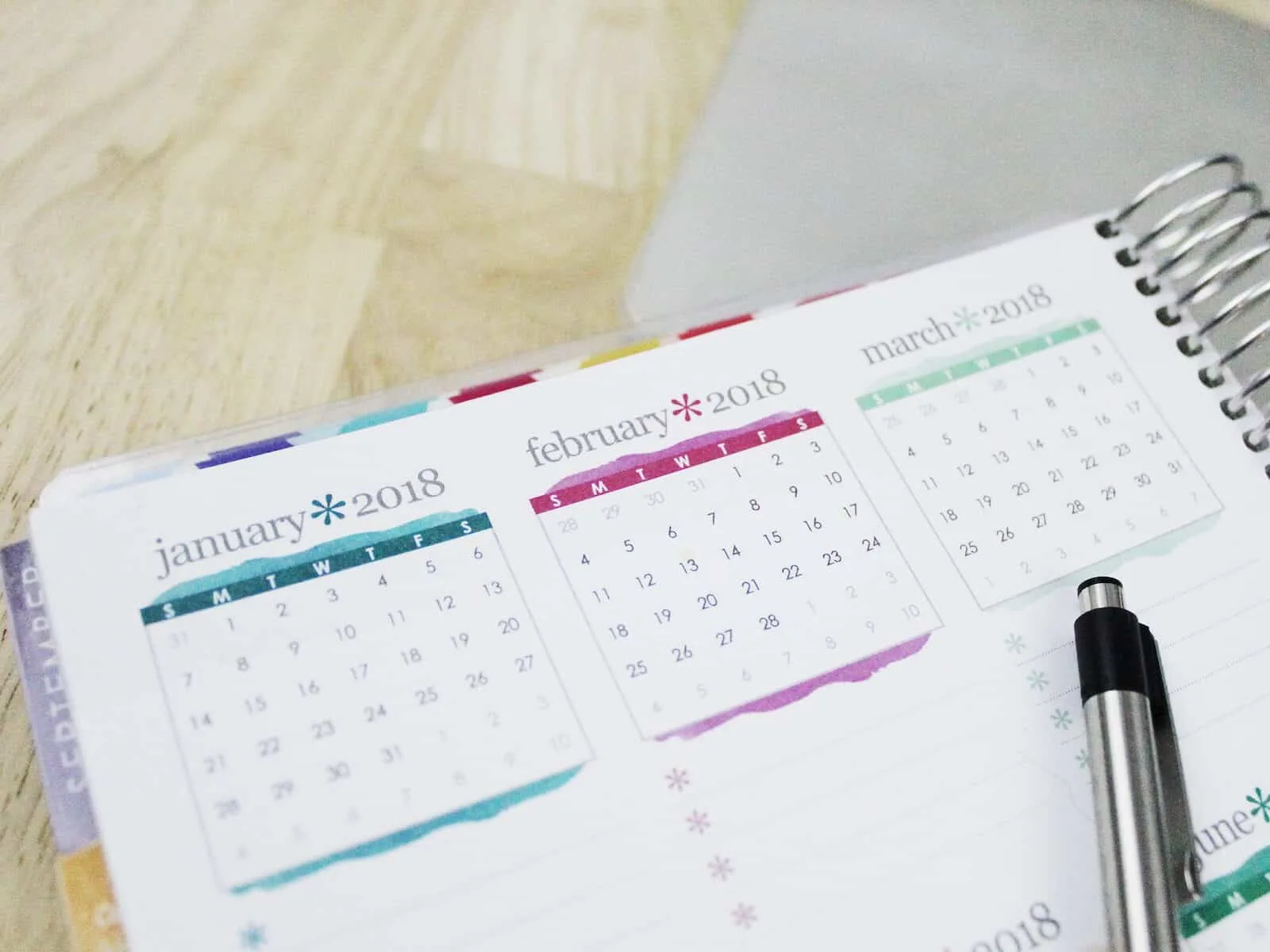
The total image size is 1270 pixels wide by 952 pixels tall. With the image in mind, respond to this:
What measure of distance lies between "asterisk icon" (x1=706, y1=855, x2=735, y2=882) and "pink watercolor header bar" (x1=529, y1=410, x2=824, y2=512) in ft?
0.37

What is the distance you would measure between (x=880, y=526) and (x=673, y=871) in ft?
0.42

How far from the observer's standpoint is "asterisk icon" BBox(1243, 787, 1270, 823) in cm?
34

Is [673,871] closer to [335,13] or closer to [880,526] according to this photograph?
[880,526]

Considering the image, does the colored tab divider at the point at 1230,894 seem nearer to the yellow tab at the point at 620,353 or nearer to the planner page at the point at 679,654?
the planner page at the point at 679,654

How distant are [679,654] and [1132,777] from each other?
13 cm

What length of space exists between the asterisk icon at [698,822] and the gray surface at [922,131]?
0.19m

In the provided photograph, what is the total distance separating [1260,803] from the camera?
1.12 ft

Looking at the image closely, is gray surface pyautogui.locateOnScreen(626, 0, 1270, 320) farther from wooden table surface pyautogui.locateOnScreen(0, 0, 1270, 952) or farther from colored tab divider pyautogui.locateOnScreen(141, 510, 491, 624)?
colored tab divider pyautogui.locateOnScreen(141, 510, 491, 624)

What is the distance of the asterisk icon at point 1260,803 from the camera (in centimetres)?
34

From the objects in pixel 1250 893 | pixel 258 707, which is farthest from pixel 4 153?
pixel 1250 893

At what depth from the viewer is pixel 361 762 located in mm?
301

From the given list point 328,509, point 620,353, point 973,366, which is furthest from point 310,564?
point 973,366

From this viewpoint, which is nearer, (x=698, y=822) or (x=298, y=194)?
(x=698, y=822)

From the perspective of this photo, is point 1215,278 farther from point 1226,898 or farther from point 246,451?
point 246,451
